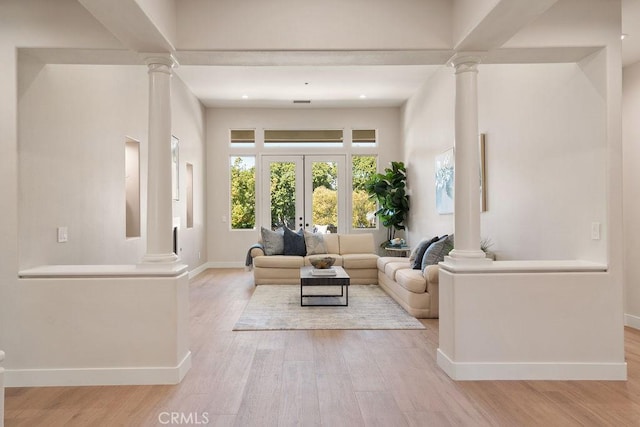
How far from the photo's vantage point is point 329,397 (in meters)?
2.60

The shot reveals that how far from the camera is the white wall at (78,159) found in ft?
9.54

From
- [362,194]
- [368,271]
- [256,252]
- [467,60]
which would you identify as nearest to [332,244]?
[368,271]

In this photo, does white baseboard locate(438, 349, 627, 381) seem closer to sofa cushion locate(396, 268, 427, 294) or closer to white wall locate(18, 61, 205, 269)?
sofa cushion locate(396, 268, 427, 294)

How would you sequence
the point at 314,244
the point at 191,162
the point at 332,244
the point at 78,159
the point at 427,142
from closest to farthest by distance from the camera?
the point at 78,159 → the point at 427,142 → the point at 314,244 → the point at 332,244 → the point at 191,162

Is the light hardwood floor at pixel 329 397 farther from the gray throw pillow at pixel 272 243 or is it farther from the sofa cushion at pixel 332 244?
the sofa cushion at pixel 332 244

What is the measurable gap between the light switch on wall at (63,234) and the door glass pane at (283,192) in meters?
5.56

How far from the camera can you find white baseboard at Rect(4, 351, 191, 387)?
2.81m

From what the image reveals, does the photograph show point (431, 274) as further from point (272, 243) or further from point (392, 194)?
point (392, 194)

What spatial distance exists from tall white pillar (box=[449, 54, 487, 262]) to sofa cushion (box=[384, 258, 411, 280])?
2.34 m

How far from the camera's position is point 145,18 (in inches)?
95.3

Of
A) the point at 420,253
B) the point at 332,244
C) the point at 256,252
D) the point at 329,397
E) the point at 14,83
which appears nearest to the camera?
the point at 329,397

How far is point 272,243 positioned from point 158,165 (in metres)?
4.00

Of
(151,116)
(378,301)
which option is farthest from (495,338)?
(151,116)

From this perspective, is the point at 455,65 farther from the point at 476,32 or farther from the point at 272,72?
the point at 272,72
